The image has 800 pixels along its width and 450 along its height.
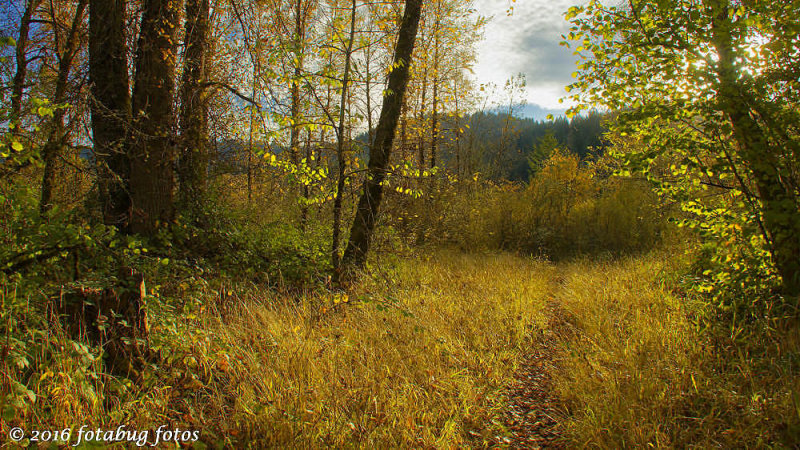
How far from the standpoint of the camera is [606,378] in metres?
3.11

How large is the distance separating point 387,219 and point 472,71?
438 inches

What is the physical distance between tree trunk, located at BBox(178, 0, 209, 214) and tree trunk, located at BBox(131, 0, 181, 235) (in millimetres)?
268

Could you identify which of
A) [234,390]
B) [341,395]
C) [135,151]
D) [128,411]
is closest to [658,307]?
[341,395]

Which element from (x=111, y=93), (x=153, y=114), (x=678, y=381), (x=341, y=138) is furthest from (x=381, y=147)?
(x=678, y=381)

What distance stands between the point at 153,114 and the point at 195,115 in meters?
0.61

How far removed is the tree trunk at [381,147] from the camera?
218 inches

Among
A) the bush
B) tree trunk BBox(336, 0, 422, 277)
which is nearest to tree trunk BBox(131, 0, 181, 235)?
tree trunk BBox(336, 0, 422, 277)

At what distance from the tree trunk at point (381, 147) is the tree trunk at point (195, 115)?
2.87 meters

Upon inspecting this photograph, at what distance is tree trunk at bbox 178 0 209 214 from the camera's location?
594cm

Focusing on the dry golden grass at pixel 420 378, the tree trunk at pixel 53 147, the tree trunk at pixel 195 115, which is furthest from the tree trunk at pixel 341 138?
the tree trunk at pixel 53 147

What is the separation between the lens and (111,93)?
5449 mm

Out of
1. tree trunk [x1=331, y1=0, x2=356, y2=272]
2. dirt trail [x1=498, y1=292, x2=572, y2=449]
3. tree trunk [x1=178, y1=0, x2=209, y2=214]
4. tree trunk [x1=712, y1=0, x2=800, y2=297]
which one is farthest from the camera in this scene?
tree trunk [x1=178, y1=0, x2=209, y2=214]

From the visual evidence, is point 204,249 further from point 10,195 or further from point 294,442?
point 294,442

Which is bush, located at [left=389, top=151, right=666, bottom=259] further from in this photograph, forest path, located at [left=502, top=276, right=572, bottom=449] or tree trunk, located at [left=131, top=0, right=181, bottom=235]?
forest path, located at [left=502, top=276, right=572, bottom=449]
